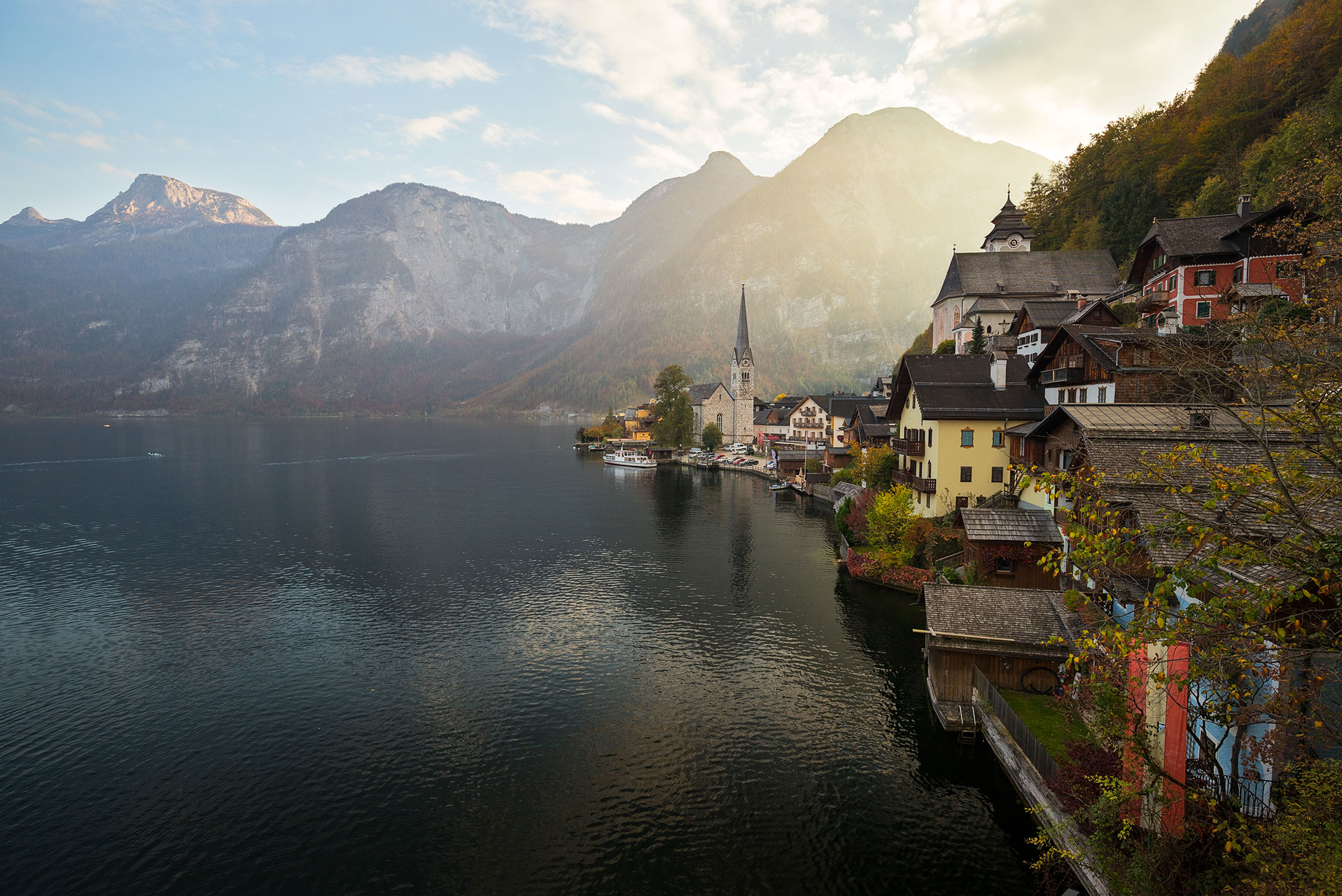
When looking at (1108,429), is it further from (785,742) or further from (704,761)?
(704,761)

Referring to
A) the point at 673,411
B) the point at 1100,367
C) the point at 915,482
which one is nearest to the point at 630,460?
the point at 673,411

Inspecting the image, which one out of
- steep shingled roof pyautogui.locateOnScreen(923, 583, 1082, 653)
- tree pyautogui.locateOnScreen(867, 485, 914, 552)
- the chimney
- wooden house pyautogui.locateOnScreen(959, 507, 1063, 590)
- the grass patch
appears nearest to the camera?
the grass patch

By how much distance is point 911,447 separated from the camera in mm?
46062

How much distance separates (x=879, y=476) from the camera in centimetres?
5325

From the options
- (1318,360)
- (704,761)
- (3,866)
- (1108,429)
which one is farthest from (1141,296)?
(3,866)

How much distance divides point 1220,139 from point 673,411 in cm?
9539

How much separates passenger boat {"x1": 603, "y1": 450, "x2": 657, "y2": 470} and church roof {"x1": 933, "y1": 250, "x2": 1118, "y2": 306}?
62.6 meters

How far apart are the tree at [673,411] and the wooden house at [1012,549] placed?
106 metres

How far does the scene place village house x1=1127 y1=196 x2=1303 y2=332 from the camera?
40.4 m

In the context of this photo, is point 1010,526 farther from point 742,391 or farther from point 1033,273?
point 742,391

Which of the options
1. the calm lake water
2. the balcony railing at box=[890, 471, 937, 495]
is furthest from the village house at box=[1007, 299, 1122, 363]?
the calm lake water

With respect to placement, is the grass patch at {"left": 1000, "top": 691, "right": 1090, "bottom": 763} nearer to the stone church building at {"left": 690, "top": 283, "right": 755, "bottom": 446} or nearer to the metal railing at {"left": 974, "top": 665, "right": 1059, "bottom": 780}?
the metal railing at {"left": 974, "top": 665, "right": 1059, "bottom": 780}

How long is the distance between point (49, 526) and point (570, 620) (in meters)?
62.2

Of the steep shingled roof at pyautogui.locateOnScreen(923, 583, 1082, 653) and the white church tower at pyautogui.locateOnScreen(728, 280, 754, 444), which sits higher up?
the white church tower at pyautogui.locateOnScreen(728, 280, 754, 444)
